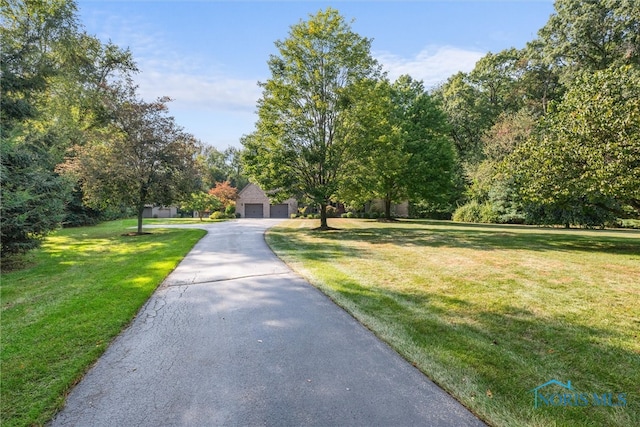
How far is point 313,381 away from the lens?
2.94 m

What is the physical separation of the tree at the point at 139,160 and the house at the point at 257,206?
23638 millimetres

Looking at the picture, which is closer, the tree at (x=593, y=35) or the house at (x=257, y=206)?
→ the tree at (x=593, y=35)

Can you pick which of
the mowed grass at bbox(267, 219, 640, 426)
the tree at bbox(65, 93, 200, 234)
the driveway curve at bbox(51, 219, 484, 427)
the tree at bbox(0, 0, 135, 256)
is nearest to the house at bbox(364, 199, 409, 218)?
the tree at bbox(65, 93, 200, 234)

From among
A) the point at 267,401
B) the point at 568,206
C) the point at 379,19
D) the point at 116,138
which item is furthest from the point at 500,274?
the point at 116,138

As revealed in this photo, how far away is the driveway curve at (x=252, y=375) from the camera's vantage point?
244 centimetres

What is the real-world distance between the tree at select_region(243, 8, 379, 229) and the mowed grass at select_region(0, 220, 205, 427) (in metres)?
8.76

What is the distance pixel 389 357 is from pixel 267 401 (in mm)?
1474

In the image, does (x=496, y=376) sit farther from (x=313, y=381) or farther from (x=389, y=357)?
(x=313, y=381)

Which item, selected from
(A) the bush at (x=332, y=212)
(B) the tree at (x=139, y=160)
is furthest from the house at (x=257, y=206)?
(B) the tree at (x=139, y=160)

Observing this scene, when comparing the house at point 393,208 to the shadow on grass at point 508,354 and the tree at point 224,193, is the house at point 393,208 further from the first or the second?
the shadow on grass at point 508,354

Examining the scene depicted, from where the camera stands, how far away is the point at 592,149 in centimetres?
949

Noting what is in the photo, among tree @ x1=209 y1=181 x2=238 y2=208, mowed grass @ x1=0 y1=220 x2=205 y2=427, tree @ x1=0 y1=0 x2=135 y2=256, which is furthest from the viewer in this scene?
tree @ x1=209 y1=181 x2=238 y2=208

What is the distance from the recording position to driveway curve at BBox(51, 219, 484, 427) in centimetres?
244

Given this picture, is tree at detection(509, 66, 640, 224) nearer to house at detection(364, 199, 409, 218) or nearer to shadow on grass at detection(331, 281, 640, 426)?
shadow on grass at detection(331, 281, 640, 426)
